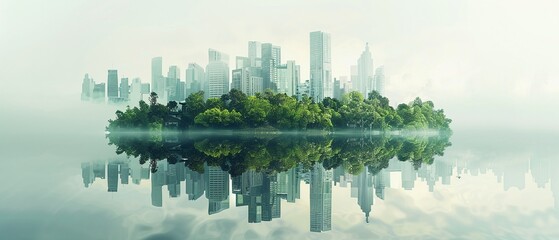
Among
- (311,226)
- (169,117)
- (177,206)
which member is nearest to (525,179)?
(311,226)

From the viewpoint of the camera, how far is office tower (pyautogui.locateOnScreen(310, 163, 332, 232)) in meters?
8.20

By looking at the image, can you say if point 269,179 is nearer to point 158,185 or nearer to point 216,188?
point 216,188

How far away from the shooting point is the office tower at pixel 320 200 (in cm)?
820

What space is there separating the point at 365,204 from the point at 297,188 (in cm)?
258

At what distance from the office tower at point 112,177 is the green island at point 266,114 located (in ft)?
163

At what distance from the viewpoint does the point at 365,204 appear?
33.2 feet

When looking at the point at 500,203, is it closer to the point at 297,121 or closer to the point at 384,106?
the point at 297,121

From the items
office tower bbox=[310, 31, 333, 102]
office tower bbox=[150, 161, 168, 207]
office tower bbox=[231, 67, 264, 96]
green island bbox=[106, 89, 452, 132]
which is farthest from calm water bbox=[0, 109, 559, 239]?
office tower bbox=[310, 31, 333, 102]

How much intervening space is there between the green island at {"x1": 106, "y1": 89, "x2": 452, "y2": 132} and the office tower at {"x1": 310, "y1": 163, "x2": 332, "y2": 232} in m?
53.1

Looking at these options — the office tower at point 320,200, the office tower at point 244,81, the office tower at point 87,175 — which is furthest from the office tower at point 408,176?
the office tower at point 244,81

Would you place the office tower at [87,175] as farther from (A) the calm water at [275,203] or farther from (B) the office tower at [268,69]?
(B) the office tower at [268,69]

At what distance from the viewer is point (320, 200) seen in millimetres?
10836

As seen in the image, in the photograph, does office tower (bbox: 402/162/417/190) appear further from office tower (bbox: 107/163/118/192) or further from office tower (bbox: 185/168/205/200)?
office tower (bbox: 107/163/118/192)

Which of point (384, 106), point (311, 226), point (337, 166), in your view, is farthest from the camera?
point (384, 106)
